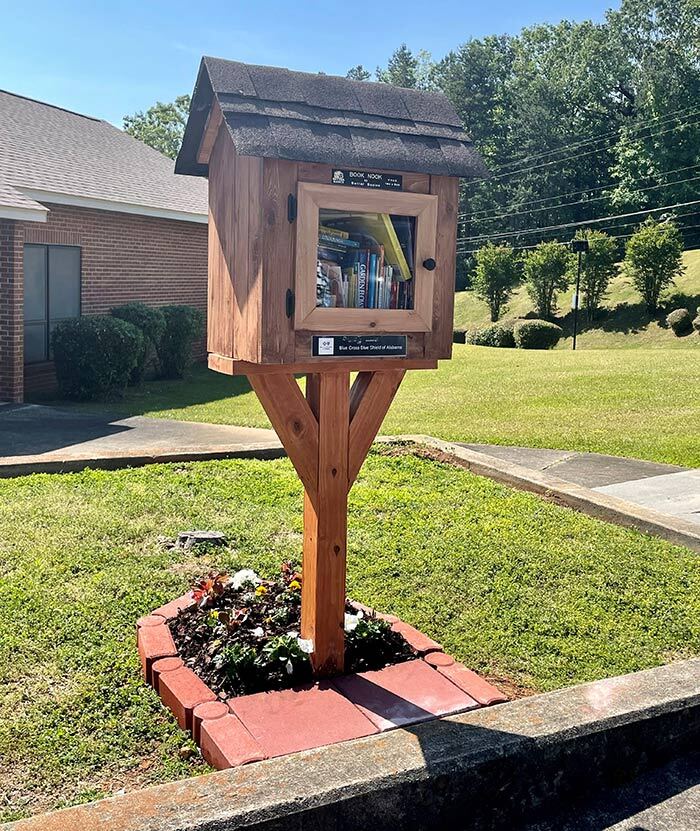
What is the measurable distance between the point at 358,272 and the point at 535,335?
27828mm

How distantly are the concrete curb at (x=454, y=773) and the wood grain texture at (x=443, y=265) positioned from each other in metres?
1.48

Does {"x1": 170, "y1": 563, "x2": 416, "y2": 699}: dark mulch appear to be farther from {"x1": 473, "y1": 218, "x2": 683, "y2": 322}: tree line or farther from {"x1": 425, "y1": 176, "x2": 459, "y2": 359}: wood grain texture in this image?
{"x1": 473, "y1": 218, "x2": 683, "y2": 322}: tree line

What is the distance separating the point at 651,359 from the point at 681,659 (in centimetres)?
1577

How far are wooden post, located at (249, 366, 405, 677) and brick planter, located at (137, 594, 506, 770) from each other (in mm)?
208

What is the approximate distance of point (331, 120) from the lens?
11.2 ft

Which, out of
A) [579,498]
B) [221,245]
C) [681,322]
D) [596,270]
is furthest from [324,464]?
[596,270]

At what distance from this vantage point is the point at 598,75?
59688 millimetres

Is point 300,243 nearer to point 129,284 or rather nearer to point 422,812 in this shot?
point 422,812

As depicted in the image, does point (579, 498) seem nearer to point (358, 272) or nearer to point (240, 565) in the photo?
point (240, 565)

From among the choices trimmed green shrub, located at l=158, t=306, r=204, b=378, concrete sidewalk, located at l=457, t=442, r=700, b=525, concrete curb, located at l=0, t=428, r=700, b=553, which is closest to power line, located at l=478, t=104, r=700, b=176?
trimmed green shrub, located at l=158, t=306, r=204, b=378

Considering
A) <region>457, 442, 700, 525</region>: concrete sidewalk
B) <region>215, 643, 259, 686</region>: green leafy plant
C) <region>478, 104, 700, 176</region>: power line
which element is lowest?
<region>215, 643, 259, 686</region>: green leafy plant

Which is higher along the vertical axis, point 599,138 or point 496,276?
point 599,138

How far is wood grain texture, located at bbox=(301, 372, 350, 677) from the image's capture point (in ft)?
12.1

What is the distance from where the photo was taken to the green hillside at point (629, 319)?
32.2 metres
